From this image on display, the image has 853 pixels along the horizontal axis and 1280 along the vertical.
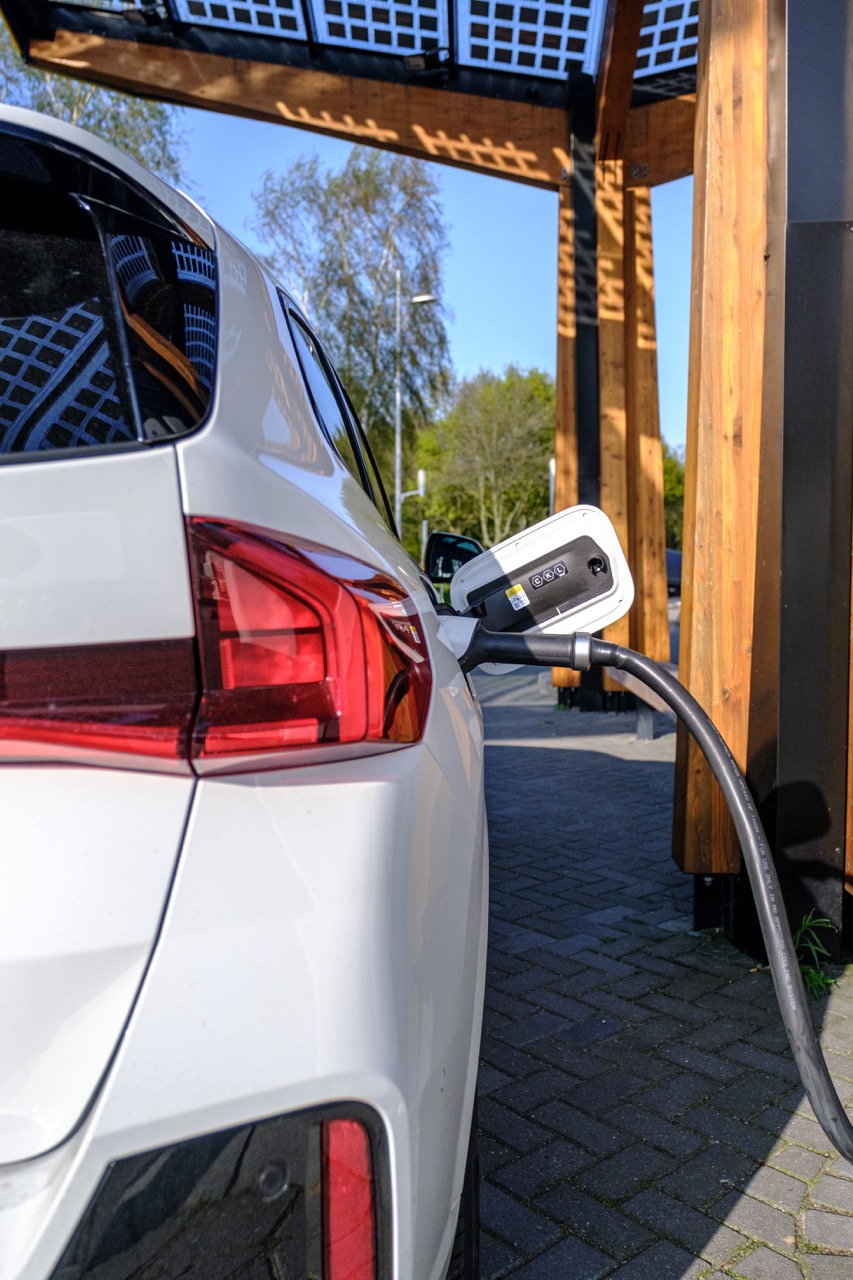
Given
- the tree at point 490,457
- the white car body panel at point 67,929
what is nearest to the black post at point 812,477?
the white car body panel at point 67,929

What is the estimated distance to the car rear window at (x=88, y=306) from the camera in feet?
3.76

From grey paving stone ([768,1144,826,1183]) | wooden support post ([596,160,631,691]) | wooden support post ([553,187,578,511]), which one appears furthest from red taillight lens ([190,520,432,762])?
wooden support post ([553,187,578,511])

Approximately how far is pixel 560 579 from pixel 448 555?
84 centimetres

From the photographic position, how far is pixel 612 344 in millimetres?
9789

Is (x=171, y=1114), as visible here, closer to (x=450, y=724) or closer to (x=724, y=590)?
(x=450, y=724)

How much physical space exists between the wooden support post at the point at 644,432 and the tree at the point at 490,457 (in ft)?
134

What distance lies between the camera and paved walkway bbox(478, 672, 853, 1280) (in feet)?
7.13

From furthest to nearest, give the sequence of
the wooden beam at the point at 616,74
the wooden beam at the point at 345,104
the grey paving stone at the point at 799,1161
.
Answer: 1. the wooden beam at the point at 345,104
2. the wooden beam at the point at 616,74
3. the grey paving stone at the point at 799,1161

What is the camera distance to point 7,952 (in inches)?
36.7

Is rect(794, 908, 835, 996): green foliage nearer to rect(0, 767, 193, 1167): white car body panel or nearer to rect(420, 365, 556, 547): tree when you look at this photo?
rect(0, 767, 193, 1167): white car body panel

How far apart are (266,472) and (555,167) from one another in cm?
989

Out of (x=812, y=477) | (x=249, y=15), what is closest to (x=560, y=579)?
(x=812, y=477)

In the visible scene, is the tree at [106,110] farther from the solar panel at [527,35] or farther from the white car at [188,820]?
the white car at [188,820]

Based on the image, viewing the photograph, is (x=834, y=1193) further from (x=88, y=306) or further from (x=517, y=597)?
(x=88, y=306)
